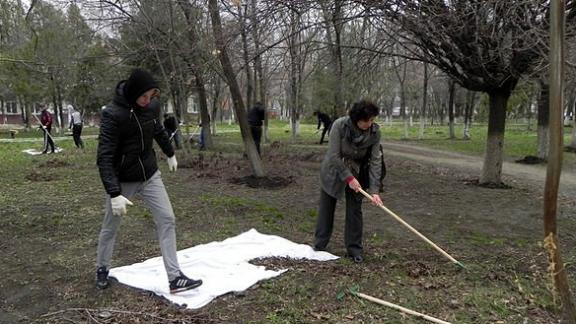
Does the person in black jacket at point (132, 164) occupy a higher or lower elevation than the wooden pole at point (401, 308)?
higher

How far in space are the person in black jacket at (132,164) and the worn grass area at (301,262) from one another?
0.98 ft

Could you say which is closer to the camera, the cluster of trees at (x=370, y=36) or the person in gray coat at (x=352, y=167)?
the person in gray coat at (x=352, y=167)

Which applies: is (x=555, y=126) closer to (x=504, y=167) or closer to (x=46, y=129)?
(x=504, y=167)

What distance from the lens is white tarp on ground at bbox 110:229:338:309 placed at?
3.93m

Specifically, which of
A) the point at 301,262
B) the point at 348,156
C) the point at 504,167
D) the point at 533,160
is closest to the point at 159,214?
the point at 301,262

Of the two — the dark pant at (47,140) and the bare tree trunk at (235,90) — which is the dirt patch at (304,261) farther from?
the dark pant at (47,140)

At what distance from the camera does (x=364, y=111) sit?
4492 millimetres

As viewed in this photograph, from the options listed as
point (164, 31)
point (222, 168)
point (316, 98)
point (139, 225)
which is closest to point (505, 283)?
point (139, 225)

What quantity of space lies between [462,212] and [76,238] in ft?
17.1

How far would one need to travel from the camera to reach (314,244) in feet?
16.9

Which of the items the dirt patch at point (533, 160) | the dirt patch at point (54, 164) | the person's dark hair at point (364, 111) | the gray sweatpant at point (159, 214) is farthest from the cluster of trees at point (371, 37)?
the gray sweatpant at point (159, 214)

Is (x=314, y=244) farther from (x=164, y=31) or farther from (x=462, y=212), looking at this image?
(x=164, y=31)

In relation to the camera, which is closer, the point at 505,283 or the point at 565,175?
the point at 505,283

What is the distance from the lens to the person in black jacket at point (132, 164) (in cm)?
368
